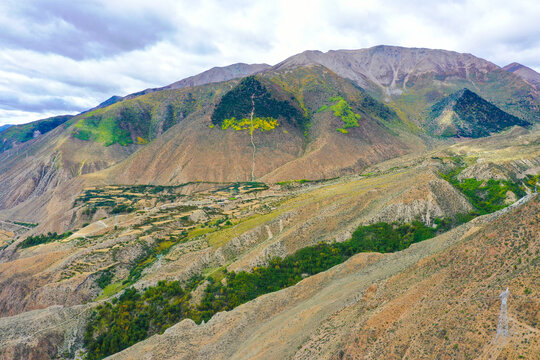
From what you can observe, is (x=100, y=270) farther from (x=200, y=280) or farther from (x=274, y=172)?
(x=274, y=172)

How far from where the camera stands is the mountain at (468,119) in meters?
151

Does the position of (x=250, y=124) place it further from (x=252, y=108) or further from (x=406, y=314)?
(x=406, y=314)

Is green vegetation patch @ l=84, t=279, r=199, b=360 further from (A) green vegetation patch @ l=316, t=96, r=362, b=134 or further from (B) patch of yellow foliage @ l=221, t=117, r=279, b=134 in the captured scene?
(A) green vegetation patch @ l=316, t=96, r=362, b=134

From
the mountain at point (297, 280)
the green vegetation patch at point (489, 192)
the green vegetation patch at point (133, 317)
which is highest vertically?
the green vegetation patch at point (489, 192)

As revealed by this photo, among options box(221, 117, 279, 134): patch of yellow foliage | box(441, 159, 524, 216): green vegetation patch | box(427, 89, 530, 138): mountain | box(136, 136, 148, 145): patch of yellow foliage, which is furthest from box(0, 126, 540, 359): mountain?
box(136, 136, 148, 145): patch of yellow foliage

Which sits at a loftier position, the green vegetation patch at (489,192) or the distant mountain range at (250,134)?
the distant mountain range at (250,134)

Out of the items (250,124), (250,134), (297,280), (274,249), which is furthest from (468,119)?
(297,280)

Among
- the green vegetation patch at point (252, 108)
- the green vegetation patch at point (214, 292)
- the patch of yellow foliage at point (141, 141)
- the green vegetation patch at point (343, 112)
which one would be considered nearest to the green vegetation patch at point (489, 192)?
the green vegetation patch at point (214, 292)

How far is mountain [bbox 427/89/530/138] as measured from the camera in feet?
495

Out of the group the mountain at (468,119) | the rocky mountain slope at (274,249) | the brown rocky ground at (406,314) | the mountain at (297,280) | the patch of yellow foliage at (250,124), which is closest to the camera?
the brown rocky ground at (406,314)

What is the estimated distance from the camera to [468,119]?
157m

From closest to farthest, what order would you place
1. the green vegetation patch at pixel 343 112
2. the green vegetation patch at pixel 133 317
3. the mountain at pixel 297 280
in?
1. the mountain at pixel 297 280
2. the green vegetation patch at pixel 133 317
3. the green vegetation patch at pixel 343 112

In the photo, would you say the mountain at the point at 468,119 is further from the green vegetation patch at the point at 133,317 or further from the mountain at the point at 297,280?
the green vegetation patch at the point at 133,317

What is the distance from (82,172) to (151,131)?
44.4 meters
